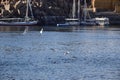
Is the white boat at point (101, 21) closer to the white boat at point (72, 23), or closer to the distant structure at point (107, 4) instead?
the white boat at point (72, 23)

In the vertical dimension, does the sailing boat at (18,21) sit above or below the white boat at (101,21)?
above

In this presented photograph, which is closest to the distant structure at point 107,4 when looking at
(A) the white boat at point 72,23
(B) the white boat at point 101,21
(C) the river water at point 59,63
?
(B) the white boat at point 101,21

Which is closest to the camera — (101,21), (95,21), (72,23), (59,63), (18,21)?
(59,63)

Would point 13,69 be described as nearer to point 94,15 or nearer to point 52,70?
point 52,70

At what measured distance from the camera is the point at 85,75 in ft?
153

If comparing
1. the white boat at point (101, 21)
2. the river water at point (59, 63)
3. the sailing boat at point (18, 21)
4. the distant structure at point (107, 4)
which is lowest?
the white boat at point (101, 21)

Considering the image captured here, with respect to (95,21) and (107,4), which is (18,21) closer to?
(95,21)

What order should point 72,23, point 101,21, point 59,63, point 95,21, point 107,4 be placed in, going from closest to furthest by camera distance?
1. point 59,63
2. point 72,23
3. point 95,21
4. point 101,21
5. point 107,4

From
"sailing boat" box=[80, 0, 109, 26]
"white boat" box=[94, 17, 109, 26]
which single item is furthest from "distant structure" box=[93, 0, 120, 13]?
"white boat" box=[94, 17, 109, 26]

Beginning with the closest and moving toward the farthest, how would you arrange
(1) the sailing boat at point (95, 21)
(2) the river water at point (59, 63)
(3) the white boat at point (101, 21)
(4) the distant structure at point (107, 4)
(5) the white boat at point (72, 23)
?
(2) the river water at point (59, 63), (5) the white boat at point (72, 23), (1) the sailing boat at point (95, 21), (3) the white boat at point (101, 21), (4) the distant structure at point (107, 4)

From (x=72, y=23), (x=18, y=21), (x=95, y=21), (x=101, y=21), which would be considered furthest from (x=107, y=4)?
(x=18, y=21)

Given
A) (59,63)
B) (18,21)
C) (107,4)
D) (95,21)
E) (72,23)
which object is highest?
(59,63)

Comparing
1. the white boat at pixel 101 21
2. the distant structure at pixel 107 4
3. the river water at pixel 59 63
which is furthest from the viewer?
the distant structure at pixel 107 4

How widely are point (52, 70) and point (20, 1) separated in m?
103
